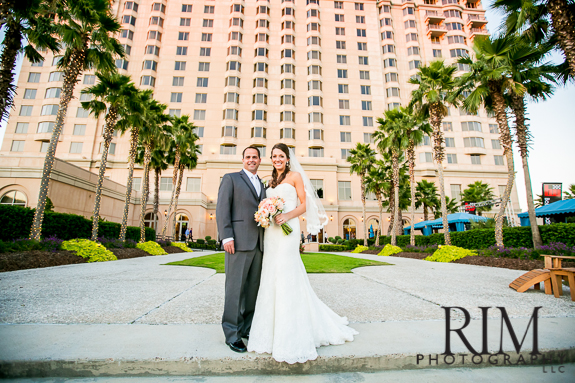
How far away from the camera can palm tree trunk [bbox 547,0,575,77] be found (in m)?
8.37

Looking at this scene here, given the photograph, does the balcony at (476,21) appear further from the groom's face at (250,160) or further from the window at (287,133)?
the groom's face at (250,160)

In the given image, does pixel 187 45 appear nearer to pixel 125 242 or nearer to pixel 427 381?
pixel 125 242

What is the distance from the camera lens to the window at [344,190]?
40.8 meters

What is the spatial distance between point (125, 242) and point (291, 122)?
29.6 m

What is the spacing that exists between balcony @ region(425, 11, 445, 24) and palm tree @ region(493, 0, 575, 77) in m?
43.7

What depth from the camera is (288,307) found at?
111 inches

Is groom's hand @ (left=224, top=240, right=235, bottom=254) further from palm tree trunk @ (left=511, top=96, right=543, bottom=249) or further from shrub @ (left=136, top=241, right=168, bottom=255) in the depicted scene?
shrub @ (left=136, top=241, right=168, bottom=255)

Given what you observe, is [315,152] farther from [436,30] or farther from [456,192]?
[436,30]

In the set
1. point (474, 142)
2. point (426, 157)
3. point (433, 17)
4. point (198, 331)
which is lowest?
point (198, 331)

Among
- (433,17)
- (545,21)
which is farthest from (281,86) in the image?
(545,21)

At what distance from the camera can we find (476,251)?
14.7m

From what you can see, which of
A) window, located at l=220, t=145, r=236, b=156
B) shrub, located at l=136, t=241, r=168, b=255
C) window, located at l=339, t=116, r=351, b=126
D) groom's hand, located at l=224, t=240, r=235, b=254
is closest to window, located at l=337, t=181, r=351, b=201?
window, located at l=339, t=116, r=351, b=126

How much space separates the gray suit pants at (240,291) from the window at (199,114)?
137 feet

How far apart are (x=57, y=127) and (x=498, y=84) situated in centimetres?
2142
